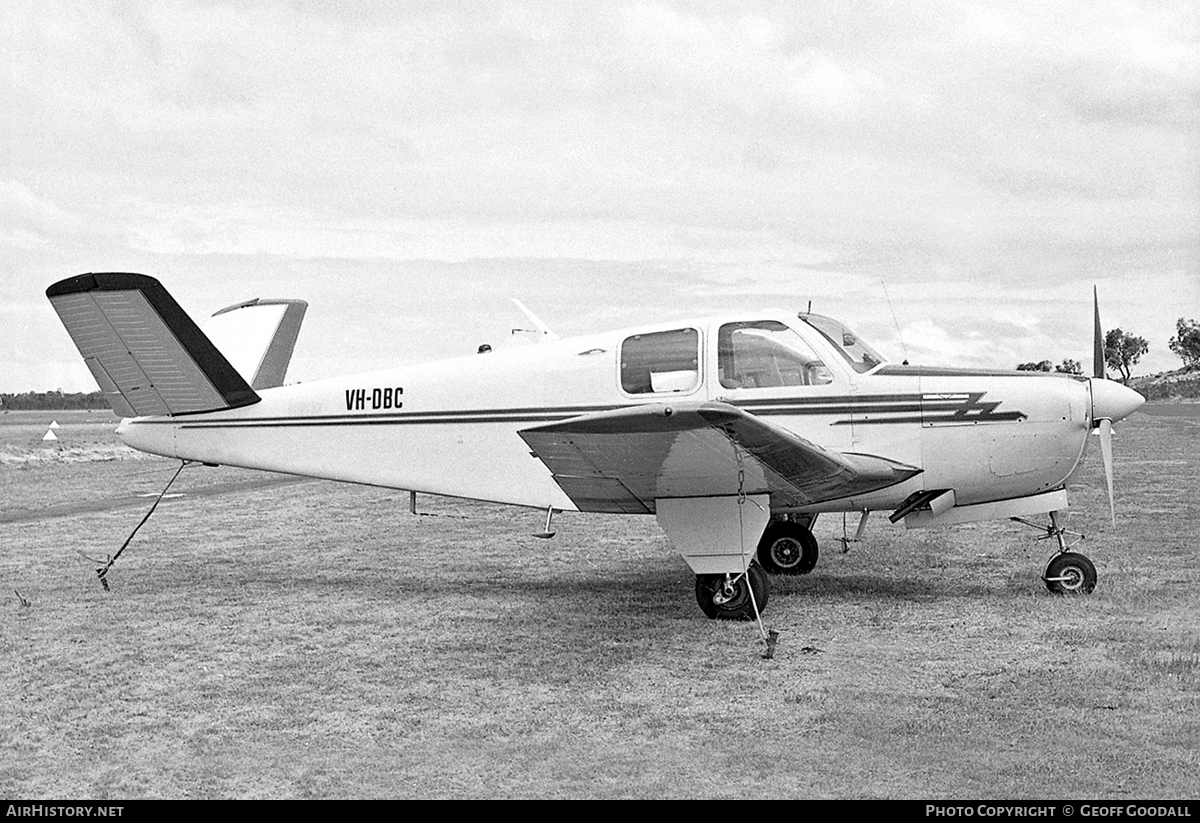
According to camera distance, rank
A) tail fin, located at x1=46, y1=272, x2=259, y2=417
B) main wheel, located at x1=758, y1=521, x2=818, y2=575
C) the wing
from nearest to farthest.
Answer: the wing
tail fin, located at x1=46, y1=272, x2=259, y2=417
main wheel, located at x1=758, y1=521, x2=818, y2=575

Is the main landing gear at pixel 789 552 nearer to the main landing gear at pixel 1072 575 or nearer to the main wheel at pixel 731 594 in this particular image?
the main wheel at pixel 731 594

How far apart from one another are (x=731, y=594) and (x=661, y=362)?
196 cm

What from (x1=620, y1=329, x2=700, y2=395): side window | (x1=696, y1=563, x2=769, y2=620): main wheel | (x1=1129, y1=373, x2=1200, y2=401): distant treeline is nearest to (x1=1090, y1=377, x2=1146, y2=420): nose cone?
(x1=696, y1=563, x2=769, y2=620): main wheel

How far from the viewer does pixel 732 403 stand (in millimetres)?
8000

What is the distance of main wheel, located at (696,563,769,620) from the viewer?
744 cm

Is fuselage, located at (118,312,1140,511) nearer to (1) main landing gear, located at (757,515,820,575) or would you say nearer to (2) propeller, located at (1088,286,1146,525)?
(2) propeller, located at (1088,286,1146,525)

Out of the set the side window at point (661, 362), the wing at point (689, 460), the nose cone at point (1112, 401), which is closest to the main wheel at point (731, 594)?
the wing at point (689, 460)

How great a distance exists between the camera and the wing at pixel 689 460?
603 cm

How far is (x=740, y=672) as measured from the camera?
6121 mm

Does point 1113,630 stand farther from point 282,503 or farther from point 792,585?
point 282,503

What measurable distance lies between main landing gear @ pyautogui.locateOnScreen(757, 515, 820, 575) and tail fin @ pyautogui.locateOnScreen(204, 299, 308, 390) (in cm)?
534

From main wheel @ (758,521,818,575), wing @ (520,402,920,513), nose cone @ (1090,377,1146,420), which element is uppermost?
nose cone @ (1090,377,1146,420)

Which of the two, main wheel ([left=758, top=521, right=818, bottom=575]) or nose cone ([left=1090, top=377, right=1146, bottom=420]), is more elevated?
nose cone ([left=1090, top=377, right=1146, bottom=420])

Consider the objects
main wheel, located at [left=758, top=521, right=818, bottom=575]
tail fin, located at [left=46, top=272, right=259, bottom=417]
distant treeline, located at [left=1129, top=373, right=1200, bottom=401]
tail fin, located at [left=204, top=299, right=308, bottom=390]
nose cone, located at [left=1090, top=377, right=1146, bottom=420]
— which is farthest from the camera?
distant treeline, located at [left=1129, top=373, right=1200, bottom=401]
